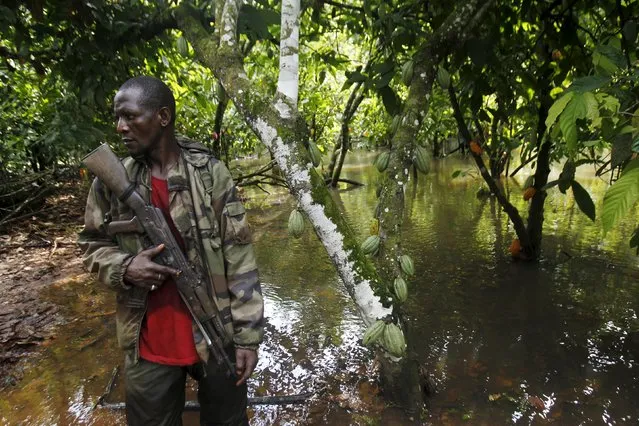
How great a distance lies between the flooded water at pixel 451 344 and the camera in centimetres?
229

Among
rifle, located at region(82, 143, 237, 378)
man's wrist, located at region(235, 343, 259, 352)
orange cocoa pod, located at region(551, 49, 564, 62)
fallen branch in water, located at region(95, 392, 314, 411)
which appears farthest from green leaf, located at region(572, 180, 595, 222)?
rifle, located at region(82, 143, 237, 378)

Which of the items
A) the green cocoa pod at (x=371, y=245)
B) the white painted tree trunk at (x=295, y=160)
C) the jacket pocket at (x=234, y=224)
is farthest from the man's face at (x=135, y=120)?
the green cocoa pod at (x=371, y=245)

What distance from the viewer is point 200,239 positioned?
1.56m

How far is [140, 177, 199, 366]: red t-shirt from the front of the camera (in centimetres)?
158

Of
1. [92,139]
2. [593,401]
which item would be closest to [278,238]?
[92,139]

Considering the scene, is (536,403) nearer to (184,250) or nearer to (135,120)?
(184,250)

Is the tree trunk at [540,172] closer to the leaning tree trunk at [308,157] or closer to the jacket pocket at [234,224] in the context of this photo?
the leaning tree trunk at [308,157]

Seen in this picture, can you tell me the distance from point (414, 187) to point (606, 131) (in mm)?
8318

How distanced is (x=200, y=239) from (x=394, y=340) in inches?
37.1

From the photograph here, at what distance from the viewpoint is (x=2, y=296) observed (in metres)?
3.97

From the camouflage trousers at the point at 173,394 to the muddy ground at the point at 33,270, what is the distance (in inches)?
64.3

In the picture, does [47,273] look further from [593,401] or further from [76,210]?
[593,401]

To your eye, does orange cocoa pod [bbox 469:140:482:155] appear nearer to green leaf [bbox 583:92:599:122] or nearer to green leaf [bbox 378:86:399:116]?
green leaf [bbox 378:86:399:116]

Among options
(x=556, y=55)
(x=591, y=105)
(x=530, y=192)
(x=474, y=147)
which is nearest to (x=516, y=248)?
(x=530, y=192)
